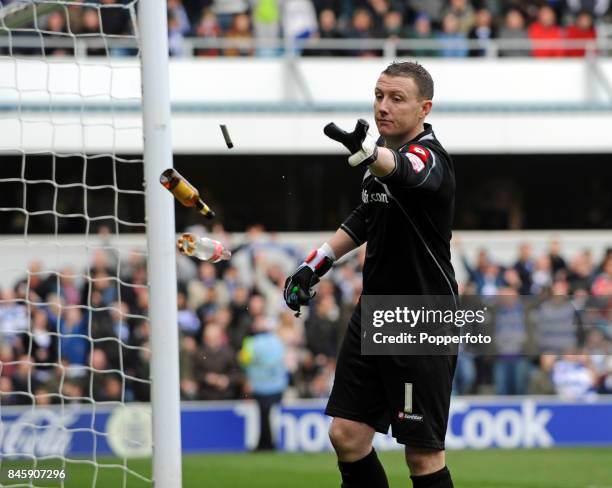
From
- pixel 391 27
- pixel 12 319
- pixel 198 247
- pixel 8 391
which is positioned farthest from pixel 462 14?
pixel 198 247

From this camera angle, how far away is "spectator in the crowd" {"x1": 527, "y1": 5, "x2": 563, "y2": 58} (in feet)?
58.4

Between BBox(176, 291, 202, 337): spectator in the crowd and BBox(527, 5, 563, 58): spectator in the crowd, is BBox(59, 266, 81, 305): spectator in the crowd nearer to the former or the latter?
BBox(176, 291, 202, 337): spectator in the crowd

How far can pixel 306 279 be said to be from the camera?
5.43m

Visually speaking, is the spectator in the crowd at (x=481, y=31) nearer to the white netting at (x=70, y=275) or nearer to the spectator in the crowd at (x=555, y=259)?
the spectator in the crowd at (x=555, y=259)

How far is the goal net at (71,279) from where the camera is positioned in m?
7.58

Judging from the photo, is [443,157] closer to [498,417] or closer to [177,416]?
[177,416]

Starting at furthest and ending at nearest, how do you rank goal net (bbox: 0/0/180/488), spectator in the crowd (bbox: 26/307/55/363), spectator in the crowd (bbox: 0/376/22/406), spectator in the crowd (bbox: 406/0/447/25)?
1. spectator in the crowd (bbox: 406/0/447/25)
2. spectator in the crowd (bbox: 26/307/55/363)
3. spectator in the crowd (bbox: 0/376/22/406)
4. goal net (bbox: 0/0/180/488)

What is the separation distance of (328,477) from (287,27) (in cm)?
883

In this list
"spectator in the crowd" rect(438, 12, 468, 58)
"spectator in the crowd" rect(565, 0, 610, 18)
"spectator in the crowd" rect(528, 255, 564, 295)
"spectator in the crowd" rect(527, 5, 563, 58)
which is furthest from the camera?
"spectator in the crowd" rect(565, 0, 610, 18)

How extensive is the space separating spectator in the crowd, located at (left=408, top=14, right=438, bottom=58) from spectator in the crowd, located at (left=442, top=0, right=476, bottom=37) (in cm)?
32

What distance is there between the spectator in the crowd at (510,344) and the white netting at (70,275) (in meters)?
3.80

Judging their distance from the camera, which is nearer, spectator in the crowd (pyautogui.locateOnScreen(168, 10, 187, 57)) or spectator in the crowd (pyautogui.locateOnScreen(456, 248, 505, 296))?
spectator in the crowd (pyautogui.locateOnScreen(456, 248, 505, 296))

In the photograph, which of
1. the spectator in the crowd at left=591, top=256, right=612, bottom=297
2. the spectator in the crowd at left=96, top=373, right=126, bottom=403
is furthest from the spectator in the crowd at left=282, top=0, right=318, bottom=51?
the spectator in the crowd at left=96, top=373, right=126, bottom=403

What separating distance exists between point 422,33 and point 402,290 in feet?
42.1
